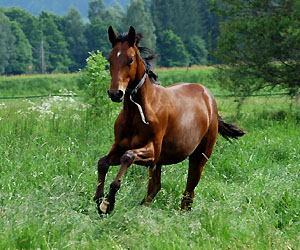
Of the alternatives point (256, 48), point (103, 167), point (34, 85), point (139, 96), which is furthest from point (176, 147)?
point (34, 85)

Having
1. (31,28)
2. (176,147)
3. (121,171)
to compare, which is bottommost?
(31,28)

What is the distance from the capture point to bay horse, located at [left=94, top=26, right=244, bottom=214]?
4602 millimetres

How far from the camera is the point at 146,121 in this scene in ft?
16.4

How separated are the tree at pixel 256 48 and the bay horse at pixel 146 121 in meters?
8.32

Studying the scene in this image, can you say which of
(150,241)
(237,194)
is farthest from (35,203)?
(237,194)

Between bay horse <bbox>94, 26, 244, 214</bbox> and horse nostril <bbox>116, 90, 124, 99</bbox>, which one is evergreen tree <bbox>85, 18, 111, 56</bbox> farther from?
horse nostril <bbox>116, 90, 124, 99</bbox>

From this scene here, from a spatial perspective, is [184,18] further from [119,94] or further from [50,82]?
[119,94]

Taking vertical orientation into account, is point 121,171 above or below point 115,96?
below

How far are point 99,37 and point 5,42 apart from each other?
46.0ft

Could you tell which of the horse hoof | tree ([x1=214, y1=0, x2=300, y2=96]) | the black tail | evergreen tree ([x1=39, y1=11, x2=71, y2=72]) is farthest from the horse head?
evergreen tree ([x1=39, y1=11, x2=71, y2=72])

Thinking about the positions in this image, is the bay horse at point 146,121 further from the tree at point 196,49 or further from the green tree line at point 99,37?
the tree at point 196,49

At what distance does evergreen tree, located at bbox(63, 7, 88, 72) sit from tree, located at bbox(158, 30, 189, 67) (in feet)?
38.6

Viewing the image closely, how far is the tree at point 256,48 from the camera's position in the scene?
14.1 m

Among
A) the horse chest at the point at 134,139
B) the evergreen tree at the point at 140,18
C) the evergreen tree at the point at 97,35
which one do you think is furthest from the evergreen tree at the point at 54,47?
the horse chest at the point at 134,139
